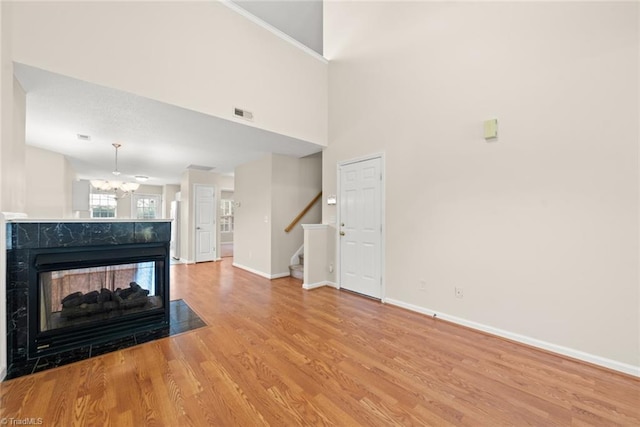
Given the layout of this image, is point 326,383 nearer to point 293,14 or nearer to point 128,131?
point 128,131

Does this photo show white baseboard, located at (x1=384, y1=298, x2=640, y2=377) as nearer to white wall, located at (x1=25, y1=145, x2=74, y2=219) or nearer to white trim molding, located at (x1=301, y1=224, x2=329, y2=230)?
white trim molding, located at (x1=301, y1=224, x2=329, y2=230)

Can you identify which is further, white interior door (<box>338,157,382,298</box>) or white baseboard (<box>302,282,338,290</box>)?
white baseboard (<box>302,282,338,290</box>)

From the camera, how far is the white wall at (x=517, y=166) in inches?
79.0

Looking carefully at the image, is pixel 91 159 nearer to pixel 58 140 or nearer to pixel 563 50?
pixel 58 140

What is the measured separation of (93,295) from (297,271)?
2989 mm

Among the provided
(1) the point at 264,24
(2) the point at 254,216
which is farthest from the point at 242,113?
(2) the point at 254,216

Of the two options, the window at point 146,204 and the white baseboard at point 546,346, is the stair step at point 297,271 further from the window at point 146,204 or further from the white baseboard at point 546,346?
the window at point 146,204

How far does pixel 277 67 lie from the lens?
3.71 m

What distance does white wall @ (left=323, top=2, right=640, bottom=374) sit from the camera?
2.01 metres

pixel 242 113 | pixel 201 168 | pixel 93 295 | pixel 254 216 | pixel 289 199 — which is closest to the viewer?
pixel 93 295

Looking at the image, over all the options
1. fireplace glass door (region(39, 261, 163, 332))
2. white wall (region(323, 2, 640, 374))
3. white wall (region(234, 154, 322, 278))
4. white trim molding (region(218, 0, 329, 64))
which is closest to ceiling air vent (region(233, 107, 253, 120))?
Result: white trim molding (region(218, 0, 329, 64))

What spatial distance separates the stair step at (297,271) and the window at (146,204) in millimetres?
7147

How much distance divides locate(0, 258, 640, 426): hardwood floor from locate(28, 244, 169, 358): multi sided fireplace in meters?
0.38

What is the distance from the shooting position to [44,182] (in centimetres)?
471
